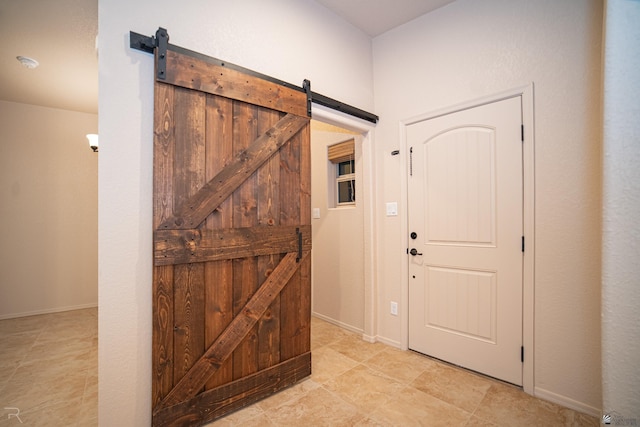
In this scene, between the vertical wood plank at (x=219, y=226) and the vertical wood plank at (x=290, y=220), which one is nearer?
the vertical wood plank at (x=219, y=226)

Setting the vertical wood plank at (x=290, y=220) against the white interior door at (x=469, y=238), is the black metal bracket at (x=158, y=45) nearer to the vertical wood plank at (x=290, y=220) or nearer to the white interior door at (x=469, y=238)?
the vertical wood plank at (x=290, y=220)

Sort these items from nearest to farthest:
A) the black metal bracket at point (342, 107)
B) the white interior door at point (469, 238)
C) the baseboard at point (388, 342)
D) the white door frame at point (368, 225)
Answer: the white interior door at point (469, 238) < the black metal bracket at point (342, 107) < the baseboard at point (388, 342) < the white door frame at point (368, 225)

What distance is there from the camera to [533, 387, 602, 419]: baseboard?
1.72 meters

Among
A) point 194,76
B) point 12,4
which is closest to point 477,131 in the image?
point 194,76

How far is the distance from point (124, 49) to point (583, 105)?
2775 mm

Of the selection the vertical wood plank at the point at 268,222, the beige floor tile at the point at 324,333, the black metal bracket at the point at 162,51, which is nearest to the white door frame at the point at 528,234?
the beige floor tile at the point at 324,333

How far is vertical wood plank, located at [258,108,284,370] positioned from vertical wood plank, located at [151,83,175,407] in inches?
22.3

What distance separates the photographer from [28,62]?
9.68 feet

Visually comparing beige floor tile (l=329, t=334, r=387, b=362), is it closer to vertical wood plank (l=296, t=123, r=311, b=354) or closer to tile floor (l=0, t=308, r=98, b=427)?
vertical wood plank (l=296, t=123, r=311, b=354)

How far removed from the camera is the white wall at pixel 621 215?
4.27 feet

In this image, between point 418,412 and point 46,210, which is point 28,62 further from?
point 418,412

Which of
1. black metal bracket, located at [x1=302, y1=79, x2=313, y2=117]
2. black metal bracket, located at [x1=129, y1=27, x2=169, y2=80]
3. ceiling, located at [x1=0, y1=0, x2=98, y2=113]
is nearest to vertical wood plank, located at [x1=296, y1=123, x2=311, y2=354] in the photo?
black metal bracket, located at [x1=302, y1=79, x2=313, y2=117]

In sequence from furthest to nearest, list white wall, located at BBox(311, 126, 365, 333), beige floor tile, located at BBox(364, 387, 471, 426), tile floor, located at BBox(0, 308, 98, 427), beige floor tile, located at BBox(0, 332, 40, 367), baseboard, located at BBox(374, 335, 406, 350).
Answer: white wall, located at BBox(311, 126, 365, 333) → baseboard, located at BBox(374, 335, 406, 350) → beige floor tile, located at BBox(0, 332, 40, 367) → tile floor, located at BBox(0, 308, 98, 427) → beige floor tile, located at BBox(364, 387, 471, 426)

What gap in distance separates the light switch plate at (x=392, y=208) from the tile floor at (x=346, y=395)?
4.31 feet
